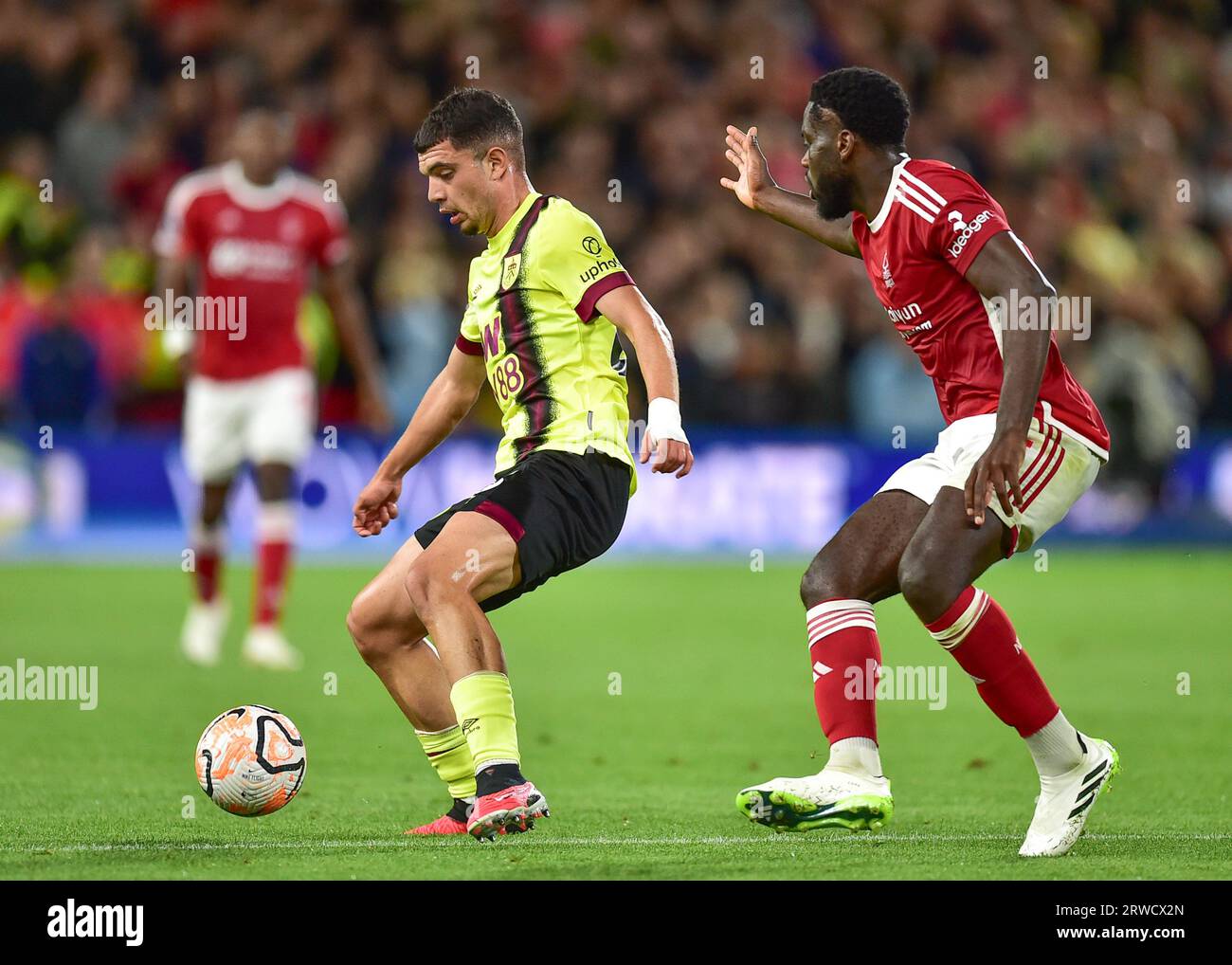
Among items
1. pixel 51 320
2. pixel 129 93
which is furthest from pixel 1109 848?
pixel 129 93

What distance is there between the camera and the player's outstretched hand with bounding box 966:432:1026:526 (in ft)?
16.8

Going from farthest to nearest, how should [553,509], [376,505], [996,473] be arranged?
[376,505], [553,509], [996,473]

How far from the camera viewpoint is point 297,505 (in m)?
15.3

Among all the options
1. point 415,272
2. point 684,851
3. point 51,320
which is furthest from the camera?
point 415,272

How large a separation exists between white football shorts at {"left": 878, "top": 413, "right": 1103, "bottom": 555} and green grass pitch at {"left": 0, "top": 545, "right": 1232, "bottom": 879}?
0.93 metres

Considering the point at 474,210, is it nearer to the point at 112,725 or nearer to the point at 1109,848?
the point at 1109,848

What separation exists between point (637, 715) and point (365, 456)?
23.3 feet

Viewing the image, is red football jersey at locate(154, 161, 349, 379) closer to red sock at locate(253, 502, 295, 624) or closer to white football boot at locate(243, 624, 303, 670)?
red sock at locate(253, 502, 295, 624)

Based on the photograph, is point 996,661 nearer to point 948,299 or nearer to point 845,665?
point 845,665

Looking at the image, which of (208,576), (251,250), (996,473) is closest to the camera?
(996,473)

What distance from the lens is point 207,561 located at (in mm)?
10648

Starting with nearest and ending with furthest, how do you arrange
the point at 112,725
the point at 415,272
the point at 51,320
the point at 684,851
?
the point at 684,851
the point at 112,725
the point at 51,320
the point at 415,272

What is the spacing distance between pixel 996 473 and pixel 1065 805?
101cm

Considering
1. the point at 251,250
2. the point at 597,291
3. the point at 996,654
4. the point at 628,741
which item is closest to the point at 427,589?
the point at 597,291
